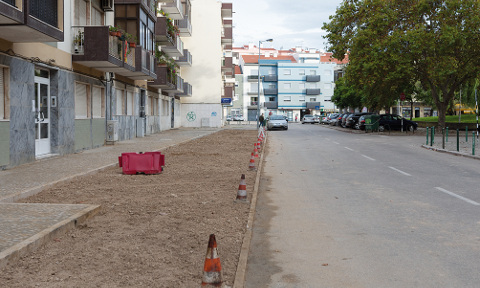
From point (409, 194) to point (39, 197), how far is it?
6761 mm

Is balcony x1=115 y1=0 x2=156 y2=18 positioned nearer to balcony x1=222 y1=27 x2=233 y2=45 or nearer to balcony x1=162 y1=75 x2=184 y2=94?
balcony x1=162 y1=75 x2=184 y2=94

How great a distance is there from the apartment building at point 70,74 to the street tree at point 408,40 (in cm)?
1453

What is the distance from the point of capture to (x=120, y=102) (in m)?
25.2

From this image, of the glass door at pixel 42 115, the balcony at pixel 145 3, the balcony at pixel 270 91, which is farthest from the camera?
the balcony at pixel 270 91

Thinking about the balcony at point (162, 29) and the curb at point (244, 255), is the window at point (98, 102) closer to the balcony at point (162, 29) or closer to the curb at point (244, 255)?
the balcony at point (162, 29)

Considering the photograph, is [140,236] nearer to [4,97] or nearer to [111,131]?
[4,97]

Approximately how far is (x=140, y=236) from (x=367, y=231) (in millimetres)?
2880

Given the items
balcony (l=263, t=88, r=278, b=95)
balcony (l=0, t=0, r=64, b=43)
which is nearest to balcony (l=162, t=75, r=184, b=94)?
balcony (l=0, t=0, r=64, b=43)

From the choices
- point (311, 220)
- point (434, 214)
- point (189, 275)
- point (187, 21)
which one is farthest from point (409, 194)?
point (187, 21)

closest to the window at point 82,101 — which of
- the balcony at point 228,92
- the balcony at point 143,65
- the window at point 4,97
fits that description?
the balcony at point 143,65

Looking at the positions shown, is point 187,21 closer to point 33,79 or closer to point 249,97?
point 33,79

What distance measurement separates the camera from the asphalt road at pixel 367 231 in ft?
15.3

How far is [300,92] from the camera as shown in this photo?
107 m

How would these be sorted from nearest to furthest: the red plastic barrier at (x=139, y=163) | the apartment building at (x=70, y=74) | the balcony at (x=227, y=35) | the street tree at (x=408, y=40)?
the red plastic barrier at (x=139, y=163) → the apartment building at (x=70, y=74) → the street tree at (x=408, y=40) → the balcony at (x=227, y=35)
